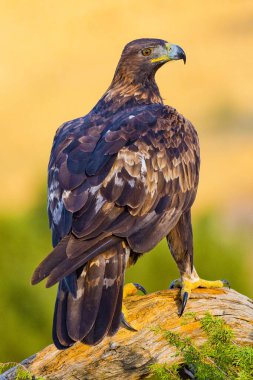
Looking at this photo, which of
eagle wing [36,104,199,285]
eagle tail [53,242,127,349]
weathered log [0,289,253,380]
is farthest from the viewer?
weathered log [0,289,253,380]

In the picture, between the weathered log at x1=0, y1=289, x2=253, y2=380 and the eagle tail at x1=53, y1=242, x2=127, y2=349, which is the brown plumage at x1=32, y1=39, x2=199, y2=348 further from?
the weathered log at x1=0, y1=289, x2=253, y2=380

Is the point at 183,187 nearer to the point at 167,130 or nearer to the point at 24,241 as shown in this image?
the point at 167,130

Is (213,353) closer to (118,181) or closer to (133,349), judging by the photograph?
(133,349)

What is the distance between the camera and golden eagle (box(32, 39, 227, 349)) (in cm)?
855

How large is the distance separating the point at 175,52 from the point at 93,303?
3.40 meters

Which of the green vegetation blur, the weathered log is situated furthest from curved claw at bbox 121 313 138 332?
the green vegetation blur

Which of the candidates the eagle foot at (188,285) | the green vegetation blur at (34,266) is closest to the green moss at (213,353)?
the eagle foot at (188,285)

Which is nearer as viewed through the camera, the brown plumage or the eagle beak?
the brown plumage

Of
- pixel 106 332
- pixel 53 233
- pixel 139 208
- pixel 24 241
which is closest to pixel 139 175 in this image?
pixel 139 208

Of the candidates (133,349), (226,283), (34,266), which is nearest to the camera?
(133,349)

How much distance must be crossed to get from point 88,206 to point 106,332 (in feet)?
3.65

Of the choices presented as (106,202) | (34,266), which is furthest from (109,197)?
(34,266)

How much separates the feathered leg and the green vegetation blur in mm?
8804

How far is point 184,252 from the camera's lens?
392 inches
